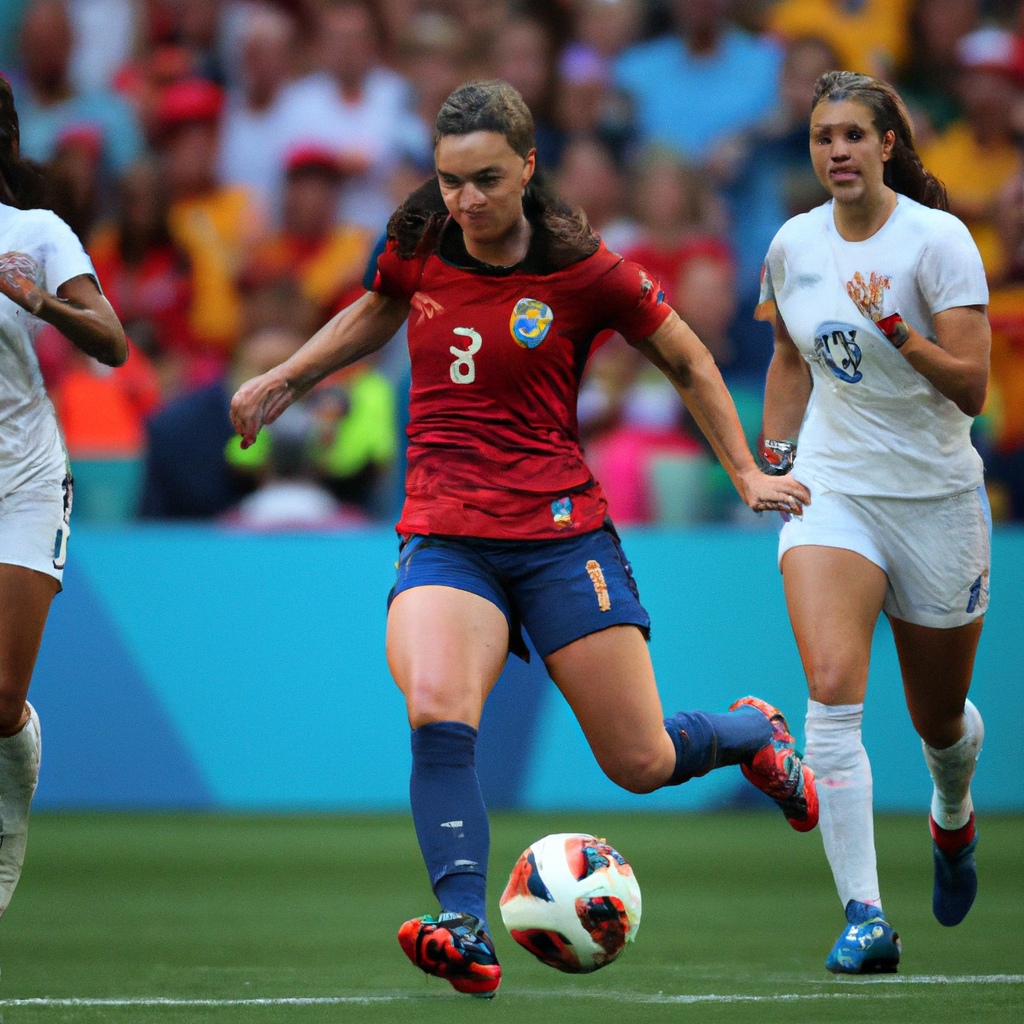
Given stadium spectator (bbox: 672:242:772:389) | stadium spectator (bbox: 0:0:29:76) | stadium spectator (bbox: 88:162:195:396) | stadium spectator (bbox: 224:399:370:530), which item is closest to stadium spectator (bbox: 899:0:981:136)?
stadium spectator (bbox: 672:242:772:389)

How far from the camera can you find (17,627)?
4734 millimetres

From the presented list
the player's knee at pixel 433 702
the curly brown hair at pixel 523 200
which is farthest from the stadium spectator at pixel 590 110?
the player's knee at pixel 433 702

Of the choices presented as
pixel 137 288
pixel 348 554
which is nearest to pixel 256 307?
pixel 137 288

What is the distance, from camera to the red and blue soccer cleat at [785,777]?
5.11m

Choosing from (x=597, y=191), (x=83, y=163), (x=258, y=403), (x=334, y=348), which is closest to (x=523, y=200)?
(x=334, y=348)

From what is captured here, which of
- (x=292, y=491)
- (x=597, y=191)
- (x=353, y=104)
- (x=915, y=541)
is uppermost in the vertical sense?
(x=353, y=104)

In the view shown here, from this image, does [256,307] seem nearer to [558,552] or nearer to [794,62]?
[794,62]

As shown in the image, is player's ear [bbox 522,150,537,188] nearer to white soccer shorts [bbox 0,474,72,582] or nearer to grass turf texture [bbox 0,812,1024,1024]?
white soccer shorts [bbox 0,474,72,582]

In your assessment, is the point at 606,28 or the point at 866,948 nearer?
the point at 866,948

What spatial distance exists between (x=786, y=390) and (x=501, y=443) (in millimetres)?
1135

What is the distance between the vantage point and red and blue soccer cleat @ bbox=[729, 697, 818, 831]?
5113 mm

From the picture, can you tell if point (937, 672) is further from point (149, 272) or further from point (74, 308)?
point (149, 272)

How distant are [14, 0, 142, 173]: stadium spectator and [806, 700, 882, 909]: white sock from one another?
8161mm

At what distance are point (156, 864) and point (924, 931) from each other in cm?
319
